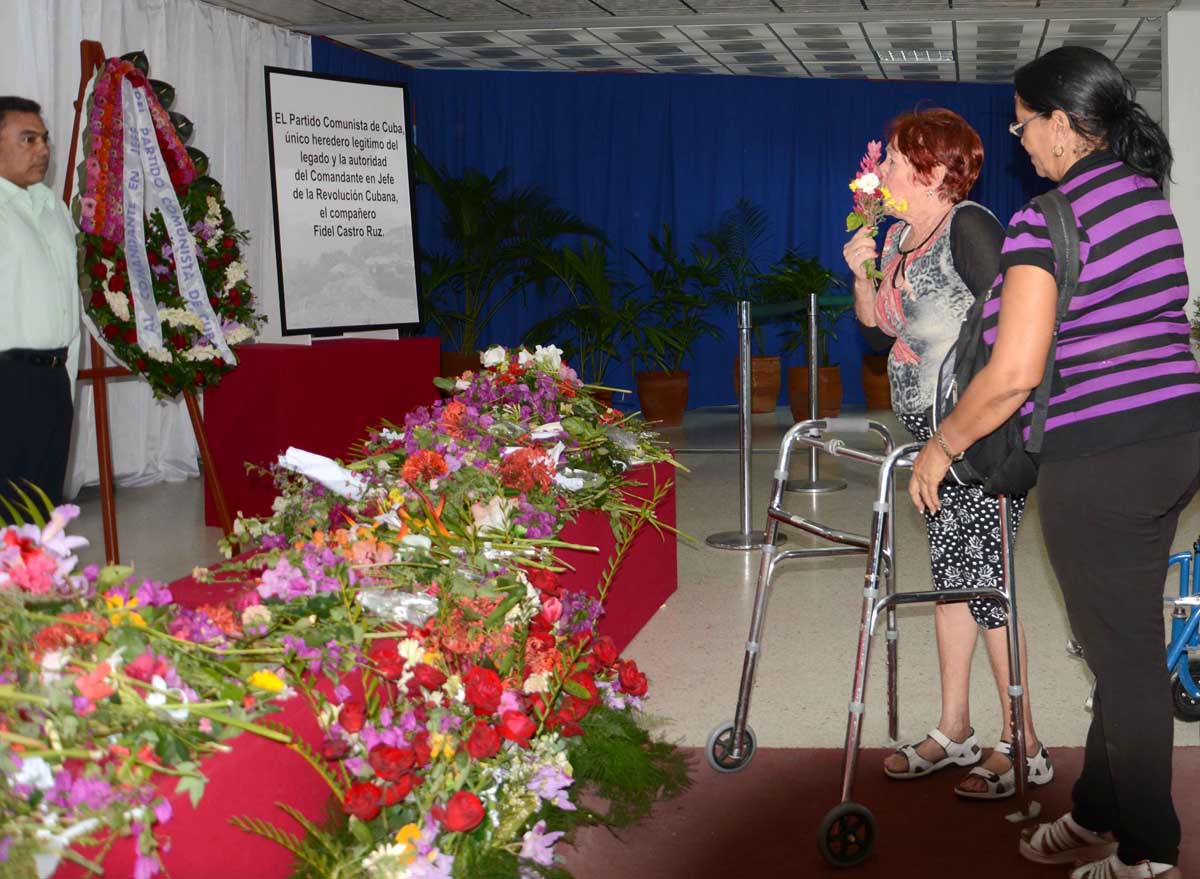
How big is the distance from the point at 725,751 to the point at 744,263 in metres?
7.70

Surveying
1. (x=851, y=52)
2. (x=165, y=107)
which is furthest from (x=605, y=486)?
(x=851, y=52)

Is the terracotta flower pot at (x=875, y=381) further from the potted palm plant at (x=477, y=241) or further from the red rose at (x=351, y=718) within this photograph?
the red rose at (x=351, y=718)

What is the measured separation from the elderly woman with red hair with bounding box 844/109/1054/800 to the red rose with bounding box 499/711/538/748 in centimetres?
117

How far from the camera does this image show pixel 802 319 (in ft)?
34.1

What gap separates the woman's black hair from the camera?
204 cm

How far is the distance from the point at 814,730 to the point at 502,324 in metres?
8.16

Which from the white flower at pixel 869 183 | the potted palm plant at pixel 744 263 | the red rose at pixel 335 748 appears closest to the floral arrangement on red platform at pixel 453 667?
the red rose at pixel 335 748

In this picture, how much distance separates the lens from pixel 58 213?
13.0 feet

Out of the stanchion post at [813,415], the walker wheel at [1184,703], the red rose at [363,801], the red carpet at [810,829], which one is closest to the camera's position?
the red rose at [363,801]

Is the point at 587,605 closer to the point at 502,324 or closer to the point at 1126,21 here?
the point at 1126,21

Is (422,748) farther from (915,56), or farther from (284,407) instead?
(915,56)

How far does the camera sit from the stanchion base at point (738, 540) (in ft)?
17.7

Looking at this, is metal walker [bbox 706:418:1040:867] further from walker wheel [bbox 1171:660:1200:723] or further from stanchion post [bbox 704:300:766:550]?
stanchion post [bbox 704:300:766:550]

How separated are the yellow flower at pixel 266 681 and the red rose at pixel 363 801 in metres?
0.16
